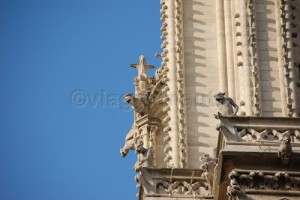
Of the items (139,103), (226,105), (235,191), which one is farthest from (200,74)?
A: (235,191)

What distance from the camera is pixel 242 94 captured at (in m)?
57.9

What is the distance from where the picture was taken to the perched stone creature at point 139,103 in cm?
6241

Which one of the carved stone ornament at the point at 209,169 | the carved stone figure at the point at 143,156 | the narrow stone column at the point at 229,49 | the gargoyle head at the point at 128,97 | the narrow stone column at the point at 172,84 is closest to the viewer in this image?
the carved stone ornament at the point at 209,169

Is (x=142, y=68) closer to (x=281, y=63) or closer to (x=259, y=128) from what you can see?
(x=281, y=63)

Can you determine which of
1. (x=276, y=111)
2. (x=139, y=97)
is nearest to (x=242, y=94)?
(x=276, y=111)

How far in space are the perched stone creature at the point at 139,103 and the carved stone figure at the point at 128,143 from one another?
866 mm

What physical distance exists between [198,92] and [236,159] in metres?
8.03

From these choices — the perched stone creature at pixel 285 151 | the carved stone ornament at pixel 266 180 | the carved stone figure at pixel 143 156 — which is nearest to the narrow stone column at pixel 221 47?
the carved stone figure at pixel 143 156

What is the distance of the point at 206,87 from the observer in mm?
59594

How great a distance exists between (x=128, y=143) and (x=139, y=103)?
1134mm

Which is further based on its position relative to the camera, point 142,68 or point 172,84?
point 142,68

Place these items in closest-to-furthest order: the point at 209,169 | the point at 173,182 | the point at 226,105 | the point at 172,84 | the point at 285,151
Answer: the point at 285,151
the point at 226,105
the point at 209,169
the point at 173,182
the point at 172,84

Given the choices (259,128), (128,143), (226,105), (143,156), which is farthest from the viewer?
(128,143)

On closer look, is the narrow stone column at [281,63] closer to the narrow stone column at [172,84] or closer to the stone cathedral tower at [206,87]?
the stone cathedral tower at [206,87]
